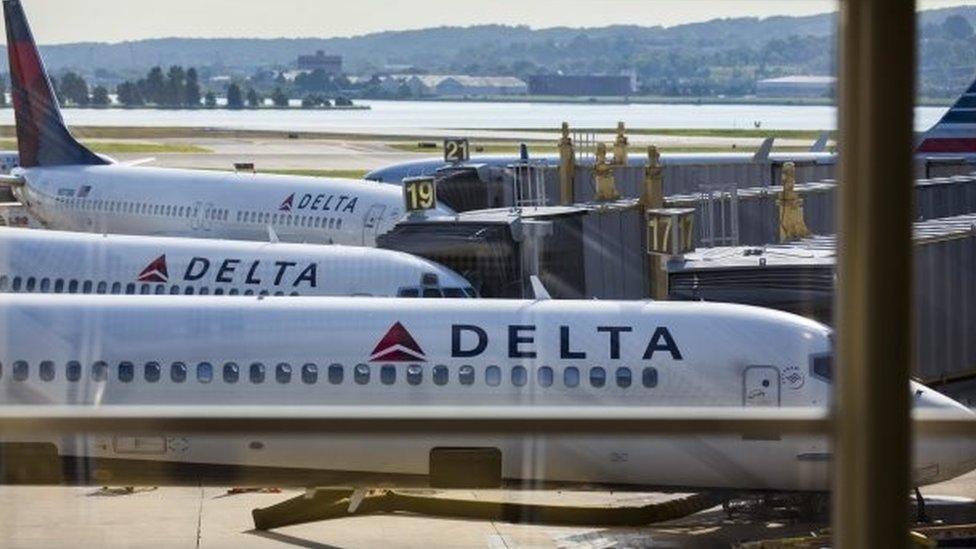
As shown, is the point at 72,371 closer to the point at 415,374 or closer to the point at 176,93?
the point at 415,374

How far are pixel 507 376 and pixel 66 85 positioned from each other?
22.9 feet

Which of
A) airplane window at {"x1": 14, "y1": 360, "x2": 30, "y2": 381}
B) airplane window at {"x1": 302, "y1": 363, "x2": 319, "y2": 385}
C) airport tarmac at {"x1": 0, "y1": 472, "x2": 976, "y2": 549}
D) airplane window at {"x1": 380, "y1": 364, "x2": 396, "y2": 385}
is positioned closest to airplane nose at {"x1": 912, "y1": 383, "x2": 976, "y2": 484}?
airport tarmac at {"x1": 0, "y1": 472, "x2": 976, "y2": 549}

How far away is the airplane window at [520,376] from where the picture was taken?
12820mm

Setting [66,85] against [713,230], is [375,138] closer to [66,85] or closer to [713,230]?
[713,230]

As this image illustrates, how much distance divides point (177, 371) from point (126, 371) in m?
0.40

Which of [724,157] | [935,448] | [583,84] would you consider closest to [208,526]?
[935,448]

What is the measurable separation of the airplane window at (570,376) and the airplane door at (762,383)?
124 centimetres

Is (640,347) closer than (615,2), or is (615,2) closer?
(615,2)

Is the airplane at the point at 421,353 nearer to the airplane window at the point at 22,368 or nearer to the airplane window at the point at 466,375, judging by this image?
the airplane window at the point at 466,375

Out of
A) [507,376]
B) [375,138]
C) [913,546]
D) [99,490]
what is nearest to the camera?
[913,546]

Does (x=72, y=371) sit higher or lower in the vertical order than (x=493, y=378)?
higher

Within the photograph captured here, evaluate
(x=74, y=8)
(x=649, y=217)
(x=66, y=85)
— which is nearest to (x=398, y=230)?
(x=649, y=217)

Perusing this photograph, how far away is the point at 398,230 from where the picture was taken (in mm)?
22016

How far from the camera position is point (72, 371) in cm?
1283
